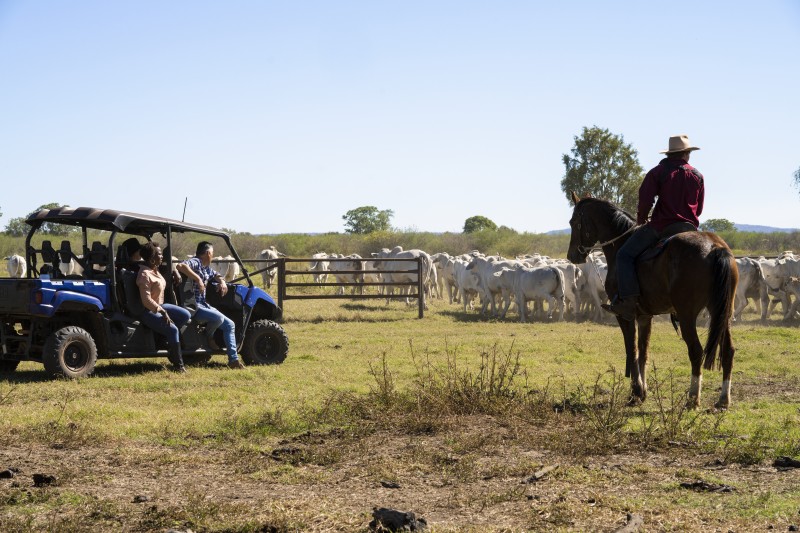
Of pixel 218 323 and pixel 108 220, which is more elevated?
pixel 108 220

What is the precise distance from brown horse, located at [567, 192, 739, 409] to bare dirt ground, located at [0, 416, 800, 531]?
6.91ft

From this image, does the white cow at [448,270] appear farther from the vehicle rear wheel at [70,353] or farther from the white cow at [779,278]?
the vehicle rear wheel at [70,353]

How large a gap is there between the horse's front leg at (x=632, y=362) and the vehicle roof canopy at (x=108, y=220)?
253 inches

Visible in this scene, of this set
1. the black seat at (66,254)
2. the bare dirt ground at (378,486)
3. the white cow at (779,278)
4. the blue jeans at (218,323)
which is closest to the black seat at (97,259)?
the black seat at (66,254)

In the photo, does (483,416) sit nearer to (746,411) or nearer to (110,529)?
(746,411)

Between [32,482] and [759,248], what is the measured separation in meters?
63.4

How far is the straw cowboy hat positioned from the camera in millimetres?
10211

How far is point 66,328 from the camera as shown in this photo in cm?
1173

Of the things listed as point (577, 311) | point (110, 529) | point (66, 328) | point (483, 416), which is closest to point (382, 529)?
point (110, 529)

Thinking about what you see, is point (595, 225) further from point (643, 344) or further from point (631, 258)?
point (643, 344)

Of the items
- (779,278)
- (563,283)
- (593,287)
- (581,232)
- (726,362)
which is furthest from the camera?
(593,287)

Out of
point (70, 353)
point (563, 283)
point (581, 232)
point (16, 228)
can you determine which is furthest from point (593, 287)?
point (16, 228)

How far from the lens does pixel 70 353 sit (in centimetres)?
1187

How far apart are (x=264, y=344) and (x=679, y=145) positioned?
717 centimetres
